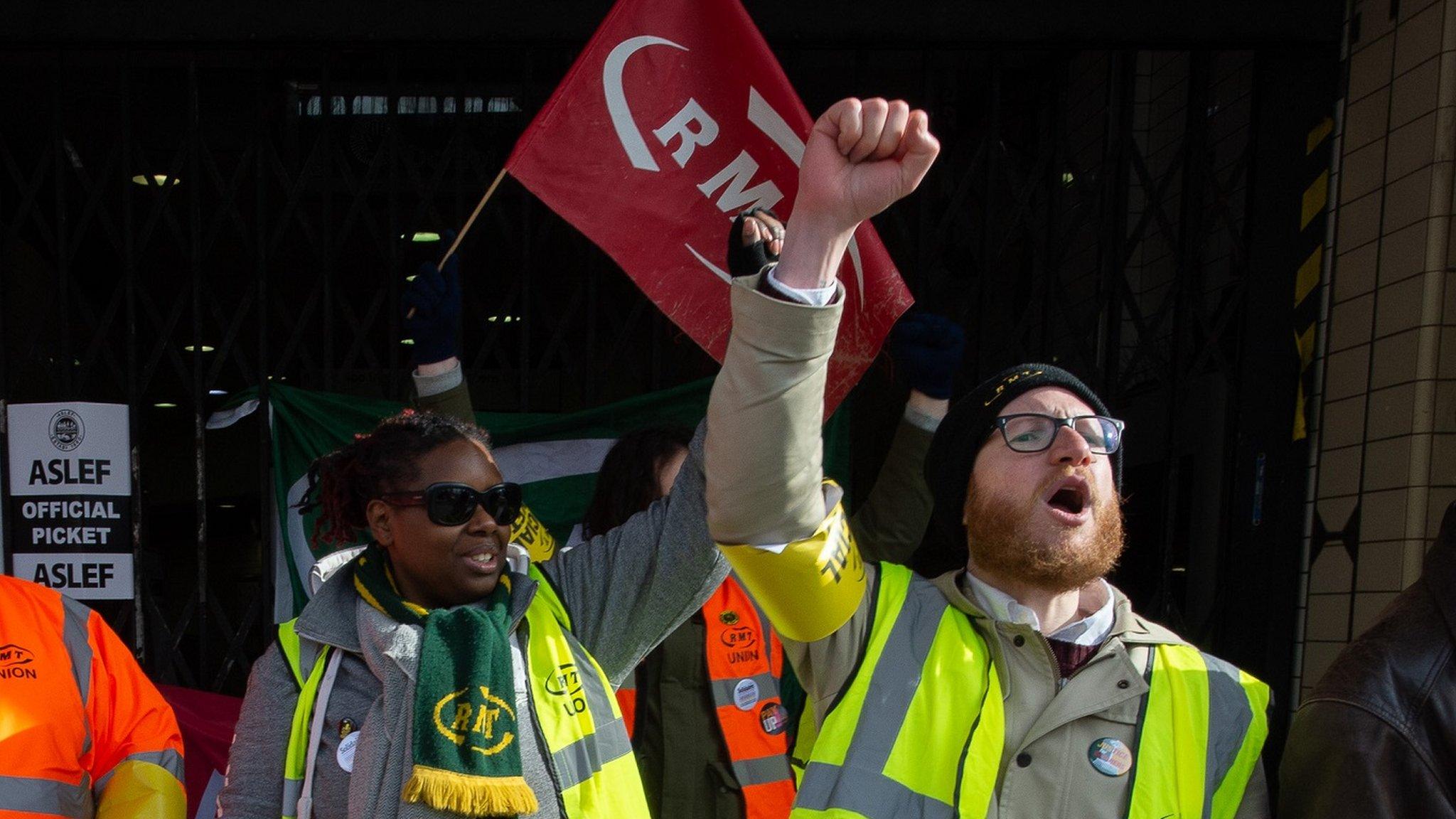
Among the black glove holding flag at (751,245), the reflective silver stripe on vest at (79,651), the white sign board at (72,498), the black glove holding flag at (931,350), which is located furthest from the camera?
the white sign board at (72,498)

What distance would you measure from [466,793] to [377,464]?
29.9 inches

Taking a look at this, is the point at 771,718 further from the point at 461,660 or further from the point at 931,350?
the point at 461,660

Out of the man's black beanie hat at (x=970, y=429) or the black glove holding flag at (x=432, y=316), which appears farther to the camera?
the black glove holding flag at (x=432, y=316)

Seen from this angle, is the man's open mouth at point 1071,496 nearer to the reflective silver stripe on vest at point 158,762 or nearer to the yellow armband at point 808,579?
the yellow armband at point 808,579

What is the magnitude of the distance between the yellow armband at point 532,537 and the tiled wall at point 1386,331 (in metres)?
2.38

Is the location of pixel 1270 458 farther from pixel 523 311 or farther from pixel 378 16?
pixel 378 16

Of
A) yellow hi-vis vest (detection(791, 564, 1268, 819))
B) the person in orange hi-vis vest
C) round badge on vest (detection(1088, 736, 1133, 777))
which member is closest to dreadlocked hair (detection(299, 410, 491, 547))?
the person in orange hi-vis vest

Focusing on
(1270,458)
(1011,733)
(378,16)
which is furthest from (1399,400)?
(378,16)

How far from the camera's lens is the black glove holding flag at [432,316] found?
3.80 m

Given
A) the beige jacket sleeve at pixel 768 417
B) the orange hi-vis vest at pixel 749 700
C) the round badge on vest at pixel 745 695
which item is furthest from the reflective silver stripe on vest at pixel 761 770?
the beige jacket sleeve at pixel 768 417

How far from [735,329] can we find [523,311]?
2935 millimetres

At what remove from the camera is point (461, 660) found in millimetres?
2451

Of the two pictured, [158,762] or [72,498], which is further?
[72,498]

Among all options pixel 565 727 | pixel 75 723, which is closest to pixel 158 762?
pixel 75 723
